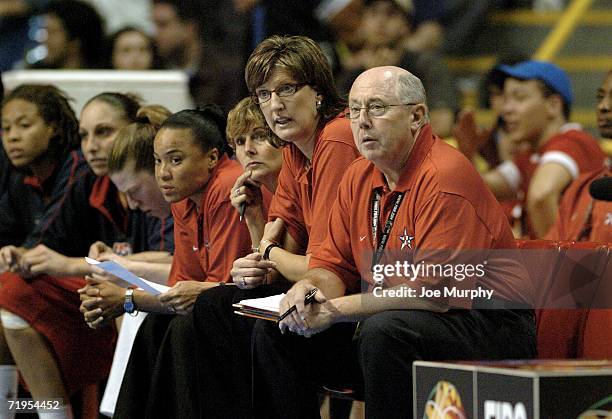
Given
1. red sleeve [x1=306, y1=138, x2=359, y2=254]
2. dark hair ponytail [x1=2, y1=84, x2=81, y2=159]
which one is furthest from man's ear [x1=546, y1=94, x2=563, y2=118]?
red sleeve [x1=306, y1=138, x2=359, y2=254]

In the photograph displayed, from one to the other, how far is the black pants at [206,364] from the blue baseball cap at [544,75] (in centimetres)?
284

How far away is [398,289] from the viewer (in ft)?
12.7

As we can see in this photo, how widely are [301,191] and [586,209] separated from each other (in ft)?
4.77

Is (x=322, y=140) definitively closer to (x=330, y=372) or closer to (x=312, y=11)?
(x=330, y=372)

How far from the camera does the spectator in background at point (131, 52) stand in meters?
8.98

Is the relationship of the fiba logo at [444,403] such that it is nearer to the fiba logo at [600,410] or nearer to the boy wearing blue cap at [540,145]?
the fiba logo at [600,410]

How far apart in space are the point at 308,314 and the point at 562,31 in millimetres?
6461

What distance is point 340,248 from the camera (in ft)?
14.0

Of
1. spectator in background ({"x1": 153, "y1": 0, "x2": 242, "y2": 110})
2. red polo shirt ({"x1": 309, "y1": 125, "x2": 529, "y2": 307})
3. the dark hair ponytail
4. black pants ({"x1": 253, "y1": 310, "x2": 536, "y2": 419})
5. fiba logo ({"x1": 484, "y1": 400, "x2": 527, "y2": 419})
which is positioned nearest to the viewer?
fiba logo ({"x1": 484, "y1": 400, "x2": 527, "y2": 419})

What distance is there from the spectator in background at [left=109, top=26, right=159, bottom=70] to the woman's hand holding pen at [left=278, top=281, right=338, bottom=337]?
5.26 meters

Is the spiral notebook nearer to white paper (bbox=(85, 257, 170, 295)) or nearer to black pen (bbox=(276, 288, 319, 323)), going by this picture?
black pen (bbox=(276, 288, 319, 323))

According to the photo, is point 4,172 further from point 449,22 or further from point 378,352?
point 449,22

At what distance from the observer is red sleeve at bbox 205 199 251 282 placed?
15.9 feet

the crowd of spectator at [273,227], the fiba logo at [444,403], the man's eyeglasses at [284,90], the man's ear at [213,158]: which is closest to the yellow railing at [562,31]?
the crowd of spectator at [273,227]
